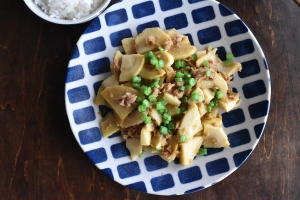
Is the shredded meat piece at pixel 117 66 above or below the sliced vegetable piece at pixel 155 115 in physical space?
above

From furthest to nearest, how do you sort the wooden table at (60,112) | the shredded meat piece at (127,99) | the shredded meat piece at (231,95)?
the wooden table at (60,112) → the shredded meat piece at (231,95) → the shredded meat piece at (127,99)

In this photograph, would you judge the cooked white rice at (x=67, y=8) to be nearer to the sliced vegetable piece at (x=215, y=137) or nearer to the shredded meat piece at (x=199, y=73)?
the shredded meat piece at (x=199, y=73)

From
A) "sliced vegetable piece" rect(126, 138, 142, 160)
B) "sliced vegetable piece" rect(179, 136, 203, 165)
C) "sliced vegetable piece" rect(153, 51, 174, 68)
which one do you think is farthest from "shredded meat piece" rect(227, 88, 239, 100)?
"sliced vegetable piece" rect(126, 138, 142, 160)

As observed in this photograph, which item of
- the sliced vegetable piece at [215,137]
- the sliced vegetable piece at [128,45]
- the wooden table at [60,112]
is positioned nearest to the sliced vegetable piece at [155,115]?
the sliced vegetable piece at [215,137]

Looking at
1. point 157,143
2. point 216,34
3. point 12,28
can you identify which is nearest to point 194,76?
point 216,34

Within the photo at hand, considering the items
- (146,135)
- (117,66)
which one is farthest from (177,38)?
(146,135)

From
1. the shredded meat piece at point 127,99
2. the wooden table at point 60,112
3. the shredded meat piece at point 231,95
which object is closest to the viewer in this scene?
the shredded meat piece at point 127,99

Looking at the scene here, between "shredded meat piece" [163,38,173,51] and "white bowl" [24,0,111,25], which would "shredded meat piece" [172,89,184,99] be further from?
"white bowl" [24,0,111,25]

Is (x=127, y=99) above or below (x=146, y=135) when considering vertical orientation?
above

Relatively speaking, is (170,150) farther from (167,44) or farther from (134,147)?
(167,44)
